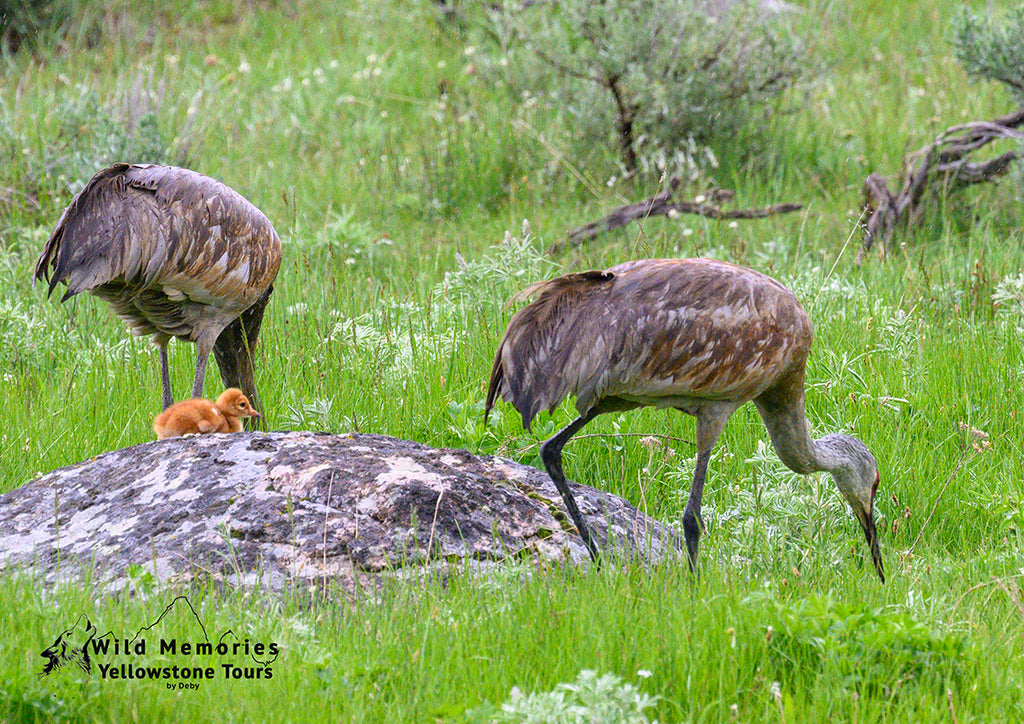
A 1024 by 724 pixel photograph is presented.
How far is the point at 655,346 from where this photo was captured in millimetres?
4617

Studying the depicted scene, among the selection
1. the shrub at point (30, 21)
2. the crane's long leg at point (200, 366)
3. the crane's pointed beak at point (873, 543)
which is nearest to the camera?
the crane's pointed beak at point (873, 543)

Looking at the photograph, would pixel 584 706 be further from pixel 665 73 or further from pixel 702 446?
pixel 665 73

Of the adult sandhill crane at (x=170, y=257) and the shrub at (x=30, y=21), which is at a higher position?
the shrub at (x=30, y=21)

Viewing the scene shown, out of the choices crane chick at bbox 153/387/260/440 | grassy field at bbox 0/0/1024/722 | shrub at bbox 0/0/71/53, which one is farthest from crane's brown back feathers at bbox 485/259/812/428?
shrub at bbox 0/0/71/53

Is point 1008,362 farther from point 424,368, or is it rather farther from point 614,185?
point 614,185

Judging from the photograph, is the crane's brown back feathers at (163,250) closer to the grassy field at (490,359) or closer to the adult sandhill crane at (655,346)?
the grassy field at (490,359)

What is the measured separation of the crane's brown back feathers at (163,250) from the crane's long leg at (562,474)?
211 cm

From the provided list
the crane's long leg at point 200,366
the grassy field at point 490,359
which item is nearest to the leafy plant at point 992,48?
the grassy field at point 490,359

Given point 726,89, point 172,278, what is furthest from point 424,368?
point 726,89

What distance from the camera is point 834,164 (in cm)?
1102

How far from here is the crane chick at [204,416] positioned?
5.50 m

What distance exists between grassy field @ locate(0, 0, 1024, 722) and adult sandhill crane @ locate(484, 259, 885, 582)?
2.12ft

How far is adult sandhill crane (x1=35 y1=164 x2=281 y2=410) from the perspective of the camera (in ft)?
18.0

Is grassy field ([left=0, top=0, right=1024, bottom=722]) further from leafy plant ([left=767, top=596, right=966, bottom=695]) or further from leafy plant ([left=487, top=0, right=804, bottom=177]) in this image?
leafy plant ([left=487, top=0, right=804, bottom=177])
